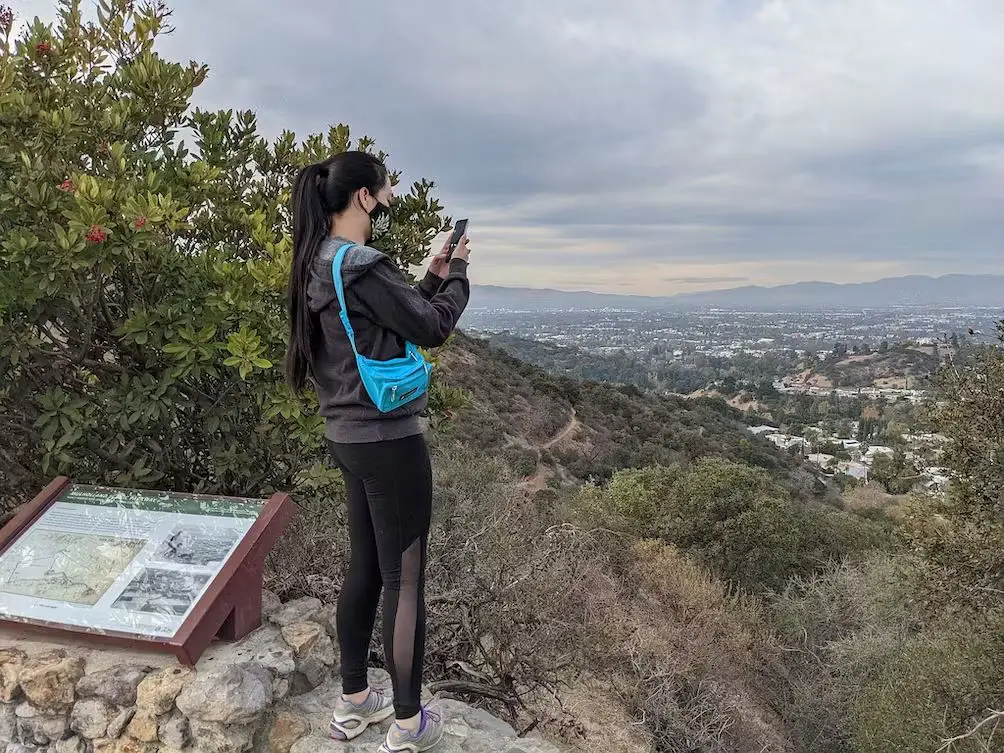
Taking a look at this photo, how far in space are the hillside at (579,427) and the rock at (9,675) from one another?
56.3 feet

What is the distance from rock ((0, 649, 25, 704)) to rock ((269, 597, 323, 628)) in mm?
890

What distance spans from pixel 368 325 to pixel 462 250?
0.41 m

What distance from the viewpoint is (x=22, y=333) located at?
2883 millimetres

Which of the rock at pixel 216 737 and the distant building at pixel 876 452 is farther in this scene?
the distant building at pixel 876 452

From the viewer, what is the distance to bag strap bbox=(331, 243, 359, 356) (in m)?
1.93

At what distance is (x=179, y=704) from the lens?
7.84 ft

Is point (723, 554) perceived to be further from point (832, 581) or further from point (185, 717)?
point (185, 717)

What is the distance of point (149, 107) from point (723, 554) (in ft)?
45.2

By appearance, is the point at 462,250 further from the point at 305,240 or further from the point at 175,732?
the point at 175,732

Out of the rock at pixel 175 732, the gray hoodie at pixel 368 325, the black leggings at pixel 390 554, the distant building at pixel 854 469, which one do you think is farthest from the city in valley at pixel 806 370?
the rock at pixel 175 732

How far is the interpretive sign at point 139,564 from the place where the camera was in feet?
8.08

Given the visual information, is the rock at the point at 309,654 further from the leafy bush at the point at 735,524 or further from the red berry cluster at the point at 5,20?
the leafy bush at the point at 735,524

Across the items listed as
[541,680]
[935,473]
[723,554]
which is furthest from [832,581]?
[541,680]

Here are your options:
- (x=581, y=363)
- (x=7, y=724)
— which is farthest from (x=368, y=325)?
(x=581, y=363)
